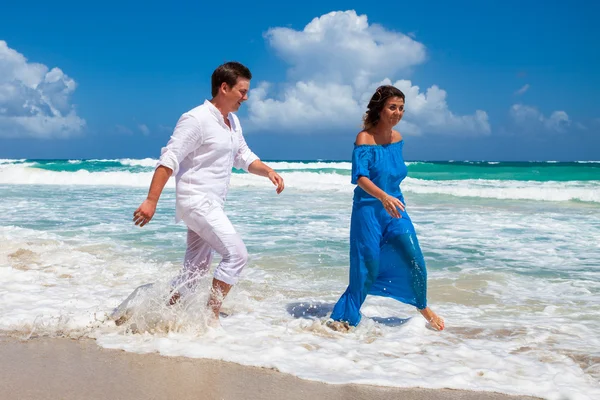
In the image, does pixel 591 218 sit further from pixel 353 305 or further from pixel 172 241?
pixel 353 305

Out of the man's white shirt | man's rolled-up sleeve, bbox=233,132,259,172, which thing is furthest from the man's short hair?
man's rolled-up sleeve, bbox=233,132,259,172

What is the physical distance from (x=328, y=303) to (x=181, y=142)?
2.23 m

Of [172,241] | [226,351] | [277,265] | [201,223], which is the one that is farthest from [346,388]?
[172,241]

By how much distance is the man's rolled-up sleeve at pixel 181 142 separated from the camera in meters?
3.70

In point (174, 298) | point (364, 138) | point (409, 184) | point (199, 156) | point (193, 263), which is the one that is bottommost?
point (174, 298)

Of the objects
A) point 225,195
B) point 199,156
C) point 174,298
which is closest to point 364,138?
point 225,195

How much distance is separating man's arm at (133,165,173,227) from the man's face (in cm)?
65

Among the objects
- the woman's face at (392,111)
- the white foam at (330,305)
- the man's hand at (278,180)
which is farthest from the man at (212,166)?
the woman's face at (392,111)

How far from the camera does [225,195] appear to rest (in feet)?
13.3

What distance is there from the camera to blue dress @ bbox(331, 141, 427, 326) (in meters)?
4.30

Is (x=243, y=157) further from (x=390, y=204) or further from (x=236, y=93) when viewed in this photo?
(x=390, y=204)

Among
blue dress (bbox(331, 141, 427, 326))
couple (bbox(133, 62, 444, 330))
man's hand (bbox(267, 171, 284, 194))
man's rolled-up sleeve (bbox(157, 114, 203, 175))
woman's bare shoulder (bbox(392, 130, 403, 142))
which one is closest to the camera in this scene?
man's rolled-up sleeve (bbox(157, 114, 203, 175))

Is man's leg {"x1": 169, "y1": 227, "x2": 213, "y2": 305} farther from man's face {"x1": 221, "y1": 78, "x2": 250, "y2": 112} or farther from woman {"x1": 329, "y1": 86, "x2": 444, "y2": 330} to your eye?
woman {"x1": 329, "y1": 86, "x2": 444, "y2": 330}

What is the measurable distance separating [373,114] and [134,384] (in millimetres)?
2547
